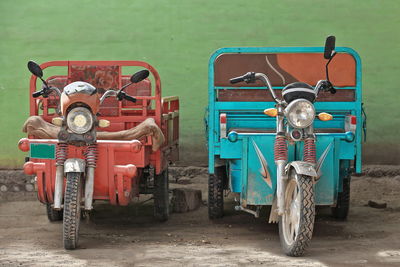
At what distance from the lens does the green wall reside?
391 inches

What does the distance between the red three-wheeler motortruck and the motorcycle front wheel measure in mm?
1394

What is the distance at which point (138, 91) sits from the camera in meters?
9.04

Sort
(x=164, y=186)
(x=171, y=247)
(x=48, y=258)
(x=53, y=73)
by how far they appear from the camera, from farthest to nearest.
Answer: (x=53, y=73) < (x=164, y=186) < (x=171, y=247) < (x=48, y=258)

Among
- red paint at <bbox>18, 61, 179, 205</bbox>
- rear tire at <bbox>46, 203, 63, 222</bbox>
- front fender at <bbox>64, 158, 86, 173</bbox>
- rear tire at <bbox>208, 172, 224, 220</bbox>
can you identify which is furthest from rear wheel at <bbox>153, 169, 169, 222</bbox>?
front fender at <bbox>64, 158, 86, 173</bbox>

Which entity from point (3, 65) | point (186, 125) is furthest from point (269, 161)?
point (3, 65)

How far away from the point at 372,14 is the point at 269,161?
13.2ft

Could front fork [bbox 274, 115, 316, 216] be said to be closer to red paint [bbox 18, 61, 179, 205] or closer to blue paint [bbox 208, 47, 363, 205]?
blue paint [bbox 208, 47, 363, 205]

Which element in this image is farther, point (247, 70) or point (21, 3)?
point (21, 3)

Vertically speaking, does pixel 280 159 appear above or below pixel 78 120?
below

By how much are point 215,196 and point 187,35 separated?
2959 millimetres

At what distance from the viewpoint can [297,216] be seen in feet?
19.7

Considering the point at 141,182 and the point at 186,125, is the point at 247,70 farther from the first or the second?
the point at 186,125

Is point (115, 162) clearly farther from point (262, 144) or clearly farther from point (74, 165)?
point (262, 144)

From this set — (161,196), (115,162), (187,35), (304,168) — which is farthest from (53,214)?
(187,35)
